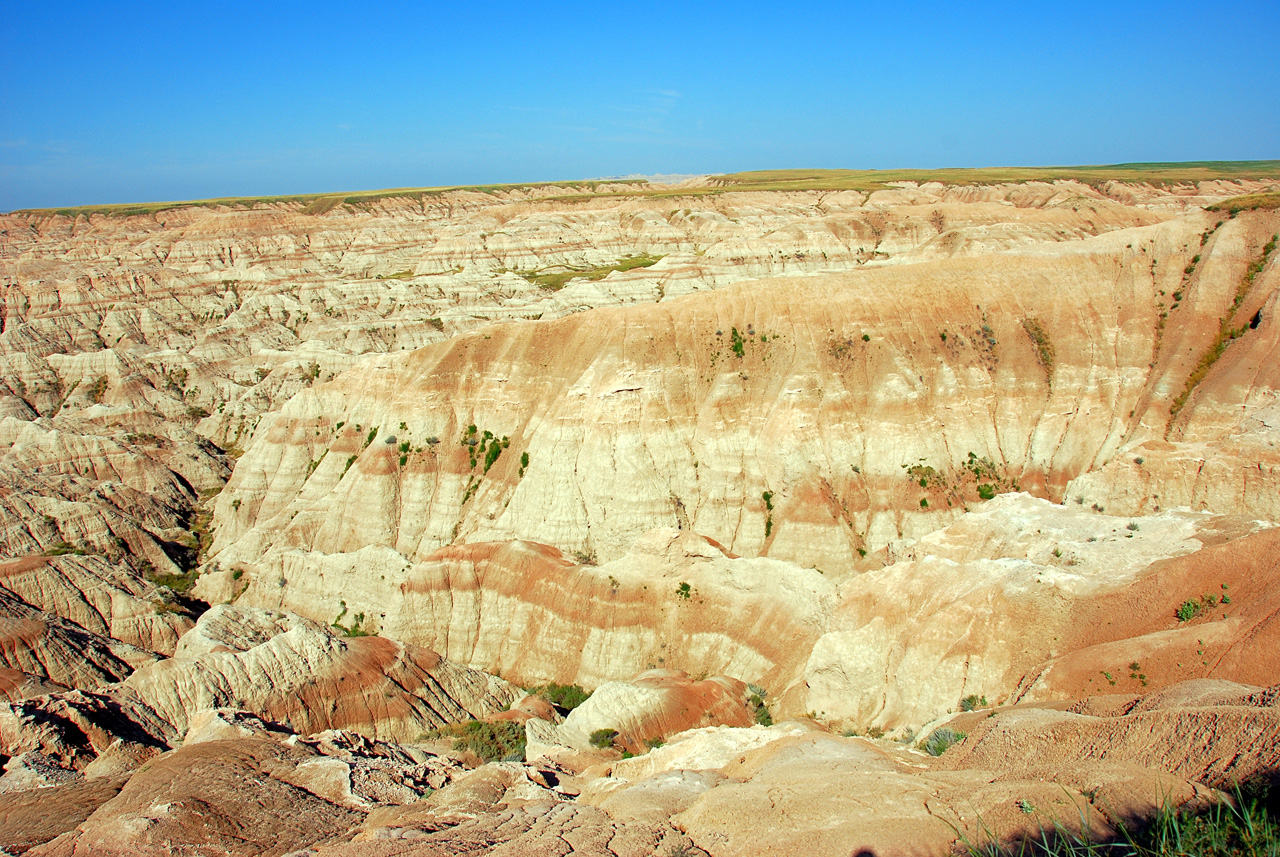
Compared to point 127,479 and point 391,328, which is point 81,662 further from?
point 391,328

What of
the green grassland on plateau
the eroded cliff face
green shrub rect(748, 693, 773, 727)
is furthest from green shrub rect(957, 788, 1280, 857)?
the green grassland on plateau

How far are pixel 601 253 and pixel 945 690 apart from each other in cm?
10480

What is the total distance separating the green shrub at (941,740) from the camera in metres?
18.7

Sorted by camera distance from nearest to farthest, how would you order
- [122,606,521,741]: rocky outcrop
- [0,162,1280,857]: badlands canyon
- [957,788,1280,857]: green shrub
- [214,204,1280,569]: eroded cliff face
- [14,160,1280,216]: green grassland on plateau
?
[957,788,1280,857]: green shrub
[0,162,1280,857]: badlands canyon
[122,606,521,741]: rocky outcrop
[214,204,1280,569]: eroded cliff face
[14,160,1280,216]: green grassland on plateau

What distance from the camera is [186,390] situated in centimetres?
7694

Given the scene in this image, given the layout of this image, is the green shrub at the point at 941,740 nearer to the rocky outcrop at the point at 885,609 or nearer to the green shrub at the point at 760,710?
the rocky outcrop at the point at 885,609

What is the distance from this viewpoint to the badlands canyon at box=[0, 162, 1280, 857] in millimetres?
16938

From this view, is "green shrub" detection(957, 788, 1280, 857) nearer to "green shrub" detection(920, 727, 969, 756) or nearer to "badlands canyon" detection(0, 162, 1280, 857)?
"badlands canyon" detection(0, 162, 1280, 857)

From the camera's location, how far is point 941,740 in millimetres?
19156

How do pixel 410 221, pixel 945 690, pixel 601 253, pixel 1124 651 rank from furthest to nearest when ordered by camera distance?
pixel 410 221 → pixel 601 253 → pixel 945 690 → pixel 1124 651

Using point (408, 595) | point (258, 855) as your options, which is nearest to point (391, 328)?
point (408, 595)

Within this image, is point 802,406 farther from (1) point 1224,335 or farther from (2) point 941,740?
(2) point 941,740

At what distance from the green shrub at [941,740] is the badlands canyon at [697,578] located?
82 millimetres

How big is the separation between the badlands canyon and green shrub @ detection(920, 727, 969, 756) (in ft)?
0.27
